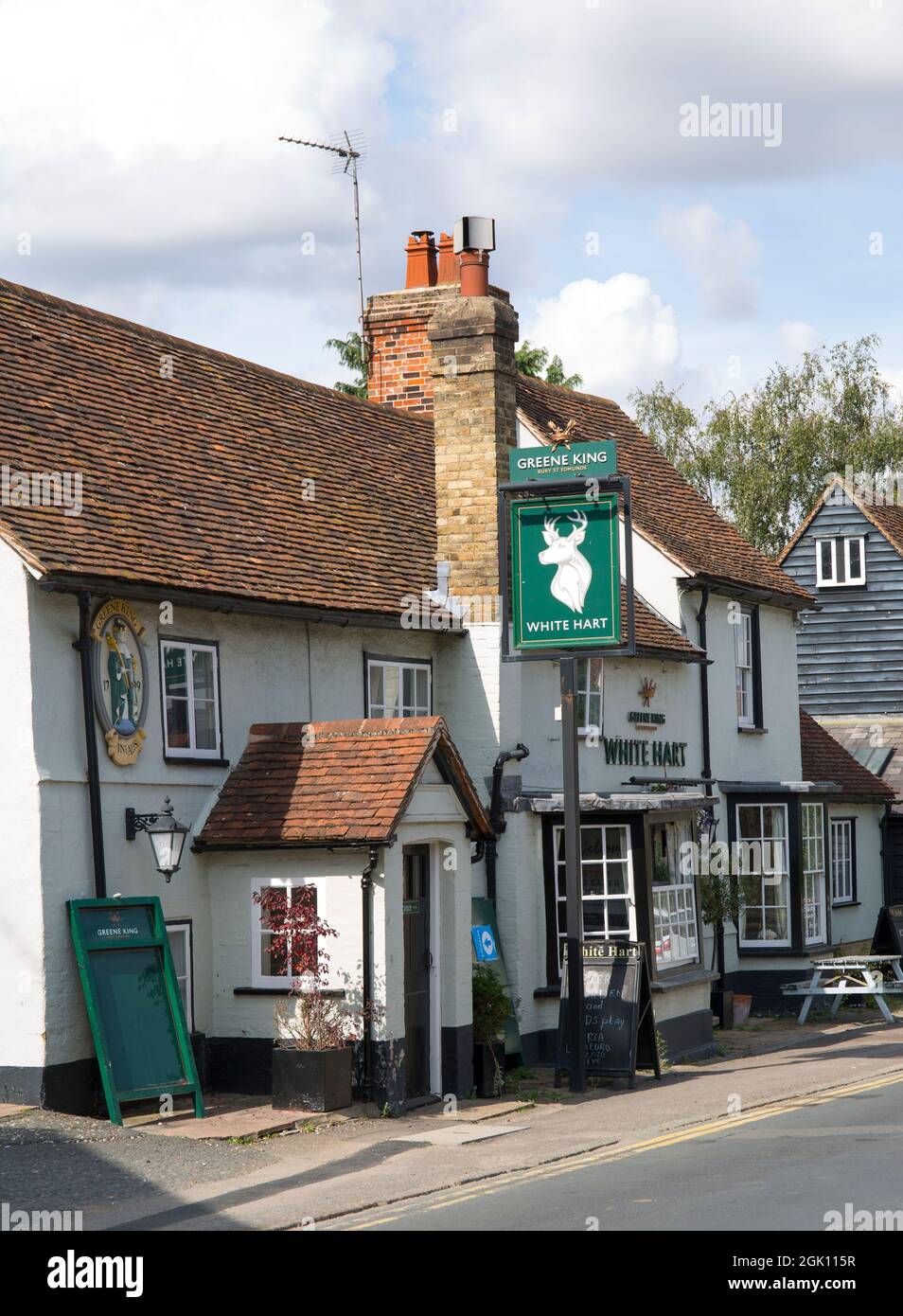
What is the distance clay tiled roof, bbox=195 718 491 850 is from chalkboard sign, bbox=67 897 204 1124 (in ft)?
4.10

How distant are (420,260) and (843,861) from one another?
1195cm

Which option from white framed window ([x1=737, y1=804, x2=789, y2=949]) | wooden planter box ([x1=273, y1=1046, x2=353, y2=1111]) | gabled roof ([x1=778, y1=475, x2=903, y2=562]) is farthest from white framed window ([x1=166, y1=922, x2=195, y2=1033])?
gabled roof ([x1=778, y1=475, x2=903, y2=562])

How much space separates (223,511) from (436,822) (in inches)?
160

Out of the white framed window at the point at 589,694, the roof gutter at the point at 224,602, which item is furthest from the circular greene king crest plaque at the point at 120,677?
the white framed window at the point at 589,694

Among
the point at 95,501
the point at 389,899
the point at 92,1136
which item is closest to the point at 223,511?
the point at 95,501

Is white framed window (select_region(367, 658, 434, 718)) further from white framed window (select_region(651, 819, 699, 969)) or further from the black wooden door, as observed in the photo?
white framed window (select_region(651, 819, 699, 969))

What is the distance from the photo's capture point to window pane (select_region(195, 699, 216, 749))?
1625 cm

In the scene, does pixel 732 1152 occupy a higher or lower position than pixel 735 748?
lower

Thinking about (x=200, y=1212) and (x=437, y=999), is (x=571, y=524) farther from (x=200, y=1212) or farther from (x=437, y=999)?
(x=200, y=1212)

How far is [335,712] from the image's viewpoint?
706 inches

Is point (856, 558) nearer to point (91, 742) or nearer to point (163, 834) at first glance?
point (163, 834)

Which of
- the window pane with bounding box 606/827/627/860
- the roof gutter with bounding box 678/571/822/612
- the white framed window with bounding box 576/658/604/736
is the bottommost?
the window pane with bounding box 606/827/627/860

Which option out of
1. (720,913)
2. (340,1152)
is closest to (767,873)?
(720,913)
